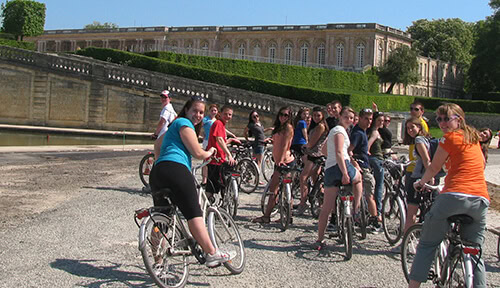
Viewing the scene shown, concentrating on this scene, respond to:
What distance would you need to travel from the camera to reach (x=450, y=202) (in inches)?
190

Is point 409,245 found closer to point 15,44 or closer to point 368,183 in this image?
point 368,183

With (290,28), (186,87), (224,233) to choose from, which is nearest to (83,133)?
(186,87)

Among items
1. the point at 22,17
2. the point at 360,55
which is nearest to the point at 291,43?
the point at 360,55

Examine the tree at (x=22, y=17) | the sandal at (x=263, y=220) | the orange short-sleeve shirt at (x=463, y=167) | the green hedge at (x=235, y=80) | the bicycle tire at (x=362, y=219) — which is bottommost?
the sandal at (x=263, y=220)

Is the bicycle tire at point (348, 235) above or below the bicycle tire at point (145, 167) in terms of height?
below

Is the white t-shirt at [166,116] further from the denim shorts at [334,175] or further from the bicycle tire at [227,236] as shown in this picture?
the bicycle tire at [227,236]

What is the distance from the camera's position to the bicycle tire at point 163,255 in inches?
216

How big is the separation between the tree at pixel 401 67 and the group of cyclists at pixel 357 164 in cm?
5589

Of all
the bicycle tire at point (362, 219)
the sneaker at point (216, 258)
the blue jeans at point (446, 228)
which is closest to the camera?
the blue jeans at point (446, 228)

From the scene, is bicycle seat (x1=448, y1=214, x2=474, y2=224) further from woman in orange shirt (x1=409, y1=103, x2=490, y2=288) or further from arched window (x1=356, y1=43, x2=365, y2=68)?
arched window (x1=356, y1=43, x2=365, y2=68)

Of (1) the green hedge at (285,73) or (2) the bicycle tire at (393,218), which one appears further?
(1) the green hedge at (285,73)

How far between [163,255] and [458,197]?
266cm

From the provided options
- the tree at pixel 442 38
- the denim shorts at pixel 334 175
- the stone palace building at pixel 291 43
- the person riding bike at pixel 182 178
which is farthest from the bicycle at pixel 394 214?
the tree at pixel 442 38

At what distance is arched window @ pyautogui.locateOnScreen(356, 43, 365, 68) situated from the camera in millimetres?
72938
